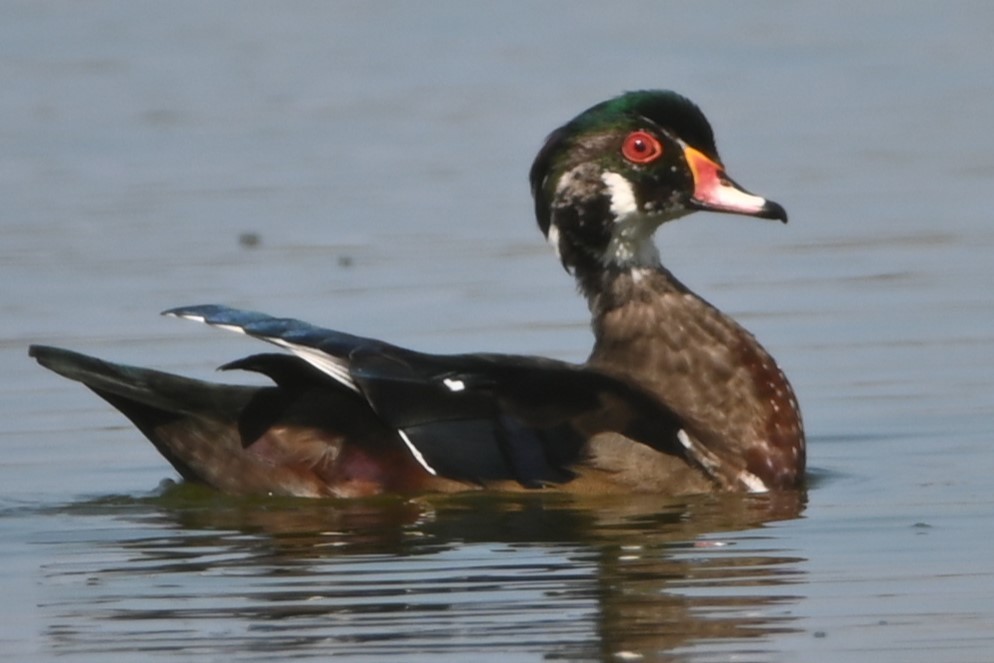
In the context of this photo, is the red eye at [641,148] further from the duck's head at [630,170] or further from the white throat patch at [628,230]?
the white throat patch at [628,230]

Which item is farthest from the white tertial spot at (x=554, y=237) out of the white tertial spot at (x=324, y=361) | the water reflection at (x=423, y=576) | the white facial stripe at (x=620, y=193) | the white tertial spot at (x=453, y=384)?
→ the white tertial spot at (x=324, y=361)

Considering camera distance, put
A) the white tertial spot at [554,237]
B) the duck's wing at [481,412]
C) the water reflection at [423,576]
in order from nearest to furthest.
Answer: the water reflection at [423,576]
the duck's wing at [481,412]
the white tertial spot at [554,237]

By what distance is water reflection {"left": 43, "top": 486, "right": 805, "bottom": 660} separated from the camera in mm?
7926

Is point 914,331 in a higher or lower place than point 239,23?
lower

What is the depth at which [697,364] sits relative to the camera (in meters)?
10.8

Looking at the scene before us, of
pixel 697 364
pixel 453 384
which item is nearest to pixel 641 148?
pixel 697 364

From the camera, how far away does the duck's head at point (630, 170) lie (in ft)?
35.9

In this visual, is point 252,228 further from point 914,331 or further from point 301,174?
point 914,331

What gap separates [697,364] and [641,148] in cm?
92

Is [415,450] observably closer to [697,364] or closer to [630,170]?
[697,364]

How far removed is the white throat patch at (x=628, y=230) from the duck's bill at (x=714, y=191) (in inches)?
9.7

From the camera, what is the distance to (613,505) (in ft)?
33.3

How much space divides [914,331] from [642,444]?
2980mm

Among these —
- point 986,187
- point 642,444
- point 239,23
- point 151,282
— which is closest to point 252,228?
point 151,282
